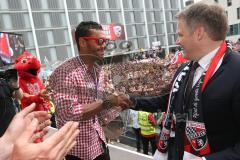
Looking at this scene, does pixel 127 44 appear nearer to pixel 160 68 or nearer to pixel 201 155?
pixel 160 68

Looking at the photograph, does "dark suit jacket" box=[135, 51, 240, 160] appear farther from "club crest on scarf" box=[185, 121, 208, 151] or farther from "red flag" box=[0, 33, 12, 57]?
"red flag" box=[0, 33, 12, 57]

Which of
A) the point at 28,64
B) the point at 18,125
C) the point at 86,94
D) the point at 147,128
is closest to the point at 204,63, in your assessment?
the point at 86,94

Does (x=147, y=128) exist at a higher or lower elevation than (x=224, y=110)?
lower

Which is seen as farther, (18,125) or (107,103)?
(107,103)

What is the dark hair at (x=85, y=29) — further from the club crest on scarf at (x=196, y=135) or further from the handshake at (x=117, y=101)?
the club crest on scarf at (x=196, y=135)

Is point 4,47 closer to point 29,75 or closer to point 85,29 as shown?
point 29,75

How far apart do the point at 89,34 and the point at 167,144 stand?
2.70 ft

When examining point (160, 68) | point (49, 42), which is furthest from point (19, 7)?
point (160, 68)

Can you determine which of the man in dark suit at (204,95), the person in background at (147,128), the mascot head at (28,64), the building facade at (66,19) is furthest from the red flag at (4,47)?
the building facade at (66,19)

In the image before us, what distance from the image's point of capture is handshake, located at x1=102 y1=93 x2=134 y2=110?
4.85ft

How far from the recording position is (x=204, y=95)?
57.9 inches

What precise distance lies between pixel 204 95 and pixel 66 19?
35242 mm

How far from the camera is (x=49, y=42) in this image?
33469 mm

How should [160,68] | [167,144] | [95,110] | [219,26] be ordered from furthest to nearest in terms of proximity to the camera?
[160,68] → [167,144] → [219,26] → [95,110]
